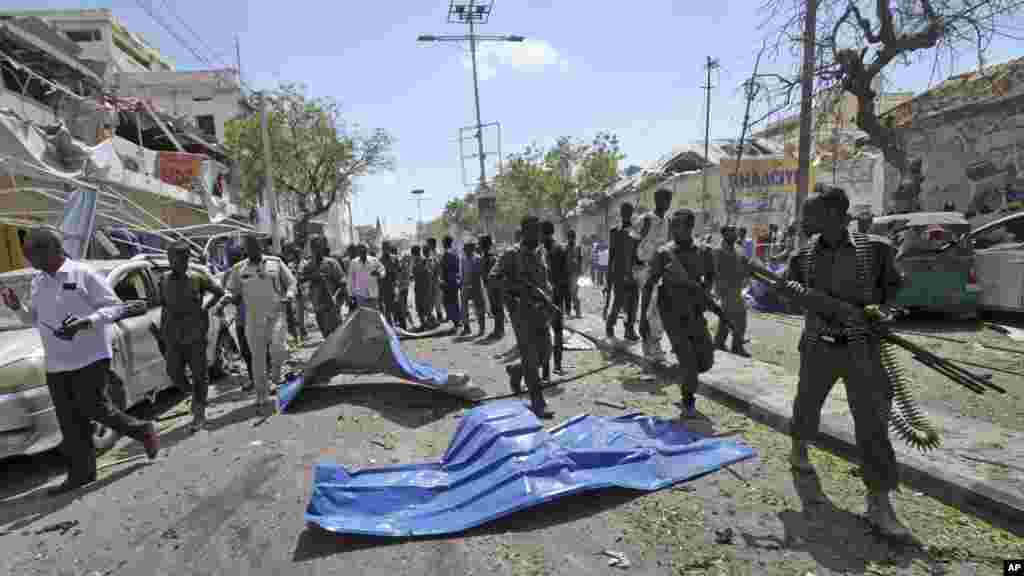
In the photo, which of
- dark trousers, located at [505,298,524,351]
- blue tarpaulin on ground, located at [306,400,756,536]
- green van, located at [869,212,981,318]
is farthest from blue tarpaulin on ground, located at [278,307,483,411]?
green van, located at [869,212,981,318]

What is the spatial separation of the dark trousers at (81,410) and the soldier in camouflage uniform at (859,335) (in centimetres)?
505

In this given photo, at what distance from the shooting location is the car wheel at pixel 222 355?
7.97 m

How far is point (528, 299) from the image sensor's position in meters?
5.41

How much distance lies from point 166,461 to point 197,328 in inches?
53.6

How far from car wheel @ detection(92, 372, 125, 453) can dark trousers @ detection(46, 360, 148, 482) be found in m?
0.56

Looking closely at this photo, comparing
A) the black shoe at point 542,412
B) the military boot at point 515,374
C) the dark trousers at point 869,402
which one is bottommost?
the black shoe at point 542,412

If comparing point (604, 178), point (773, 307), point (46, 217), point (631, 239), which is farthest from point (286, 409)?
point (604, 178)

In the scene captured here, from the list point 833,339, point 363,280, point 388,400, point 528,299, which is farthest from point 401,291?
point 833,339

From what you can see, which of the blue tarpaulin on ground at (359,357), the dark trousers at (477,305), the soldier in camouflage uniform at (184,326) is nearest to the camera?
the soldier in camouflage uniform at (184,326)

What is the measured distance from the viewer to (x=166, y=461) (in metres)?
4.83

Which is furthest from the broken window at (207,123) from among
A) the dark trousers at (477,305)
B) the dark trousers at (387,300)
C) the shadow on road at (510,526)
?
the shadow on road at (510,526)

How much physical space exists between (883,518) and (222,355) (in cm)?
797

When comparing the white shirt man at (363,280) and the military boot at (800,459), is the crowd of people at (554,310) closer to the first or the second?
the military boot at (800,459)

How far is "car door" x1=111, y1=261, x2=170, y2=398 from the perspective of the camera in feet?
18.5
